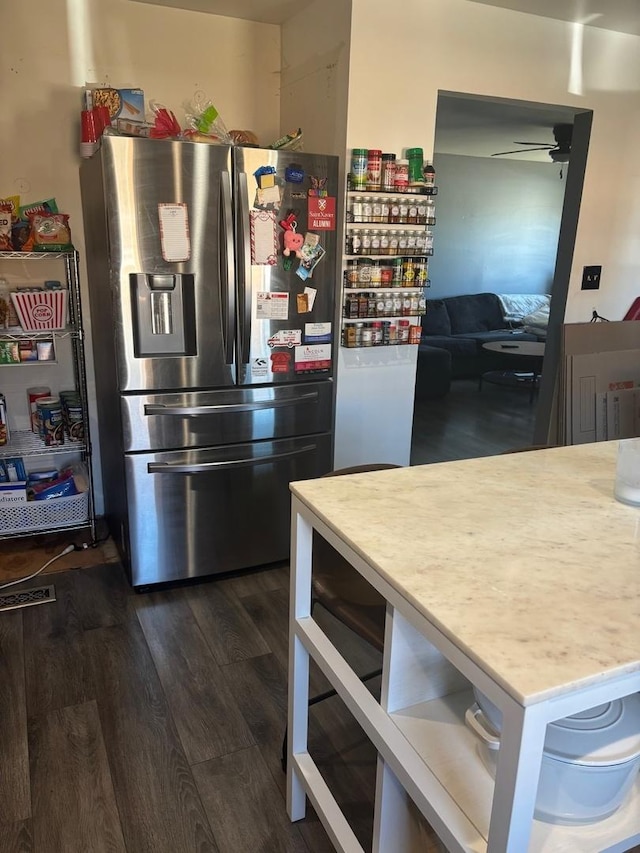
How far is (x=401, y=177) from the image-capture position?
2.81m

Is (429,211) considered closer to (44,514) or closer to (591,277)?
(591,277)

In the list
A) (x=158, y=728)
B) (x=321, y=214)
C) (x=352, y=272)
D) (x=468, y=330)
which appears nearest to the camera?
(x=158, y=728)

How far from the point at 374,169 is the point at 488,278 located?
5267mm

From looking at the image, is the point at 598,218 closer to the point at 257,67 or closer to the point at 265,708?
the point at 257,67

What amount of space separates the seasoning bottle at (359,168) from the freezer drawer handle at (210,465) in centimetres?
117

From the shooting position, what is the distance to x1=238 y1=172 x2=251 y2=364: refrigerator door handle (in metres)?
2.45

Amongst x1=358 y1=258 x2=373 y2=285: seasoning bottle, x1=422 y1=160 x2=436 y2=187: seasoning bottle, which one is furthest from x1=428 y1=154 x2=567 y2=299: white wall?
x1=358 y1=258 x2=373 y2=285: seasoning bottle

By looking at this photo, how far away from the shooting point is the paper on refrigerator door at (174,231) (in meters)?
2.36

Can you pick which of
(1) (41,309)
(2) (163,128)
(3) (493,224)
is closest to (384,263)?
(2) (163,128)

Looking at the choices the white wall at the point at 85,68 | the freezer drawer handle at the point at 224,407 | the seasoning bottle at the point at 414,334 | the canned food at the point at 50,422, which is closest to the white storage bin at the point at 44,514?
the canned food at the point at 50,422

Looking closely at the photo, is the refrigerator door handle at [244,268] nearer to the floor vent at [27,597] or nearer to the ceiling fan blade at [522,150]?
the floor vent at [27,597]

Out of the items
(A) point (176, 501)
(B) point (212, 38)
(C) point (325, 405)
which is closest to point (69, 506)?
(A) point (176, 501)

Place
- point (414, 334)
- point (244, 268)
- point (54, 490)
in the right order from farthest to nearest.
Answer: point (414, 334), point (54, 490), point (244, 268)

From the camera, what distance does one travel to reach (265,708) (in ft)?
6.79
